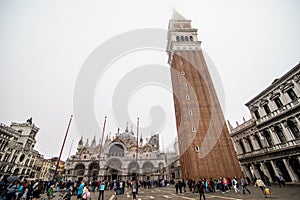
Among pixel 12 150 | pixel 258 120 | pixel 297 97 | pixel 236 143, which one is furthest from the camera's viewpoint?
pixel 12 150

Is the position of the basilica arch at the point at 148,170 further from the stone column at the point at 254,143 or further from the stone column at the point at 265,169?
the stone column at the point at 265,169

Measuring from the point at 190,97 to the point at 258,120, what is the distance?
11.5 m

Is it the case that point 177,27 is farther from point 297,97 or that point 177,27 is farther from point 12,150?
point 12,150

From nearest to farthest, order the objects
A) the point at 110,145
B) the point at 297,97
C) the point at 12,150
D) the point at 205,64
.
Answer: the point at 297,97 < the point at 205,64 < the point at 12,150 < the point at 110,145

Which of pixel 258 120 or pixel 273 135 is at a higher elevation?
pixel 258 120

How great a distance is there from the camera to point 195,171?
923 inches

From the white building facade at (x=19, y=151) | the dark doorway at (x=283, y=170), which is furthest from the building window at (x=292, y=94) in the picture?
the white building facade at (x=19, y=151)

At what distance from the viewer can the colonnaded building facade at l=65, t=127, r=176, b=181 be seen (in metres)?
44.4

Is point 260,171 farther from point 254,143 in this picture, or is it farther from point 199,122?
point 199,122

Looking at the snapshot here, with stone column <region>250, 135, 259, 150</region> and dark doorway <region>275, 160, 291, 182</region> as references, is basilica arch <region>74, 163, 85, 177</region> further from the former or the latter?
dark doorway <region>275, 160, 291, 182</region>

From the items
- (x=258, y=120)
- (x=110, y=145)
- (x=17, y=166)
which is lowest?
Result: (x=17, y=166)

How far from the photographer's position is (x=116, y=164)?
46188mm

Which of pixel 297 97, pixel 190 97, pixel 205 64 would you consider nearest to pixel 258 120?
pixel 297 97

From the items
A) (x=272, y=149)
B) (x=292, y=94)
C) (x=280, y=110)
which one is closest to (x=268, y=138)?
(x=272, y=149)
